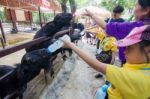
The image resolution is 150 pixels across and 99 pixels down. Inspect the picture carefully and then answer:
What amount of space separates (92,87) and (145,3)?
6.88ft

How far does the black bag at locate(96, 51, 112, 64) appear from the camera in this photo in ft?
12.0

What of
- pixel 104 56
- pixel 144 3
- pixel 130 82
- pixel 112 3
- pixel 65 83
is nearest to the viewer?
pixel 130 82

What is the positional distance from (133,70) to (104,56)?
2498mm

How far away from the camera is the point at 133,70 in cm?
118

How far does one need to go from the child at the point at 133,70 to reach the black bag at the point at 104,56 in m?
2.39

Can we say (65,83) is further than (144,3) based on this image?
Yes

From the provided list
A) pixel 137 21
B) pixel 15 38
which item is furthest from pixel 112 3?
pixel 137 21

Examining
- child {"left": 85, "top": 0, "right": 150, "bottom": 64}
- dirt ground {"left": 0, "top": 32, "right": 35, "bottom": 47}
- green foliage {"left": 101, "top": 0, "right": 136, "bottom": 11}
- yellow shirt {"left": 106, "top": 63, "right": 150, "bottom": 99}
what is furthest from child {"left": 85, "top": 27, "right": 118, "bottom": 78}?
green foliage {"left": 101, "top": 0, "right": 136, "bottom": 11}

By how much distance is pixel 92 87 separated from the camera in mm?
3469

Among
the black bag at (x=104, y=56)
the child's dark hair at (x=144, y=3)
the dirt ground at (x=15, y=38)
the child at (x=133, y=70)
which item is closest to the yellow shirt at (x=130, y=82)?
the child at (x=133, y=70)

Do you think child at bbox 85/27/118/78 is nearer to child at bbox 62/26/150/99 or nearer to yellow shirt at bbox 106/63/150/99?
child at bbox 62/26/150/99

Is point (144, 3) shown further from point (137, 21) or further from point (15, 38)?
point (15, 38)

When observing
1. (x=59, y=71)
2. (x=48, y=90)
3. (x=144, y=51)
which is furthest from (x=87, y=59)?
(x=59, y=71)

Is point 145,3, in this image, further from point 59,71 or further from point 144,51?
point 59,71
